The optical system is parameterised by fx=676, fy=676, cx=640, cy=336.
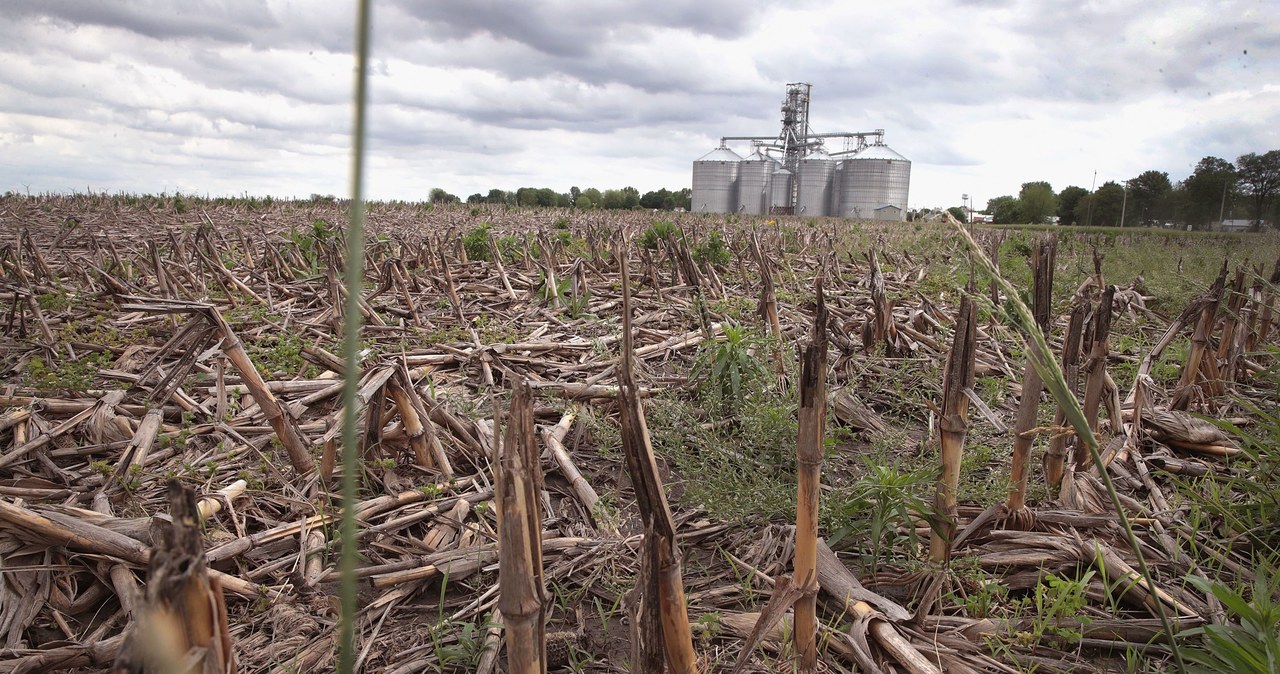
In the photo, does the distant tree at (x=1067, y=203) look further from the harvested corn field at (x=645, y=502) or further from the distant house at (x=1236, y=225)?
the harvested corn field at (x=645, y=502)

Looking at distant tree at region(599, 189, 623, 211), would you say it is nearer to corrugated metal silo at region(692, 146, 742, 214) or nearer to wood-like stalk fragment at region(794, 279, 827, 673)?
corrugated metal silo at region(692, 146, 742, 214)

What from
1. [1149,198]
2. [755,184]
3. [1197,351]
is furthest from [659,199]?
[1197,351]

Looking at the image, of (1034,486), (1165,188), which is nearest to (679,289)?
(1034,486)

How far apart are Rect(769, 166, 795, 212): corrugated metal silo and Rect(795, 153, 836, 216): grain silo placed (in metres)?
0.80

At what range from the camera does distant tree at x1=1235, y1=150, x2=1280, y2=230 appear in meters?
10.2

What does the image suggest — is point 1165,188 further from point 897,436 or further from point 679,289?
point 897,436

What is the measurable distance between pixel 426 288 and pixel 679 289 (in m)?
2.87

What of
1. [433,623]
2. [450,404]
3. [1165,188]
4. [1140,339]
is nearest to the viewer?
[433,623]

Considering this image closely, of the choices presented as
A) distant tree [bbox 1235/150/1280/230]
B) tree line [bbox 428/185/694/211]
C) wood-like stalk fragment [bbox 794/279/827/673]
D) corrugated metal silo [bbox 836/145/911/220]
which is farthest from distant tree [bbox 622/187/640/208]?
wood-like stalk fragment [bbox 794/279/827/673]

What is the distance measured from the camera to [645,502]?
4.77 ft

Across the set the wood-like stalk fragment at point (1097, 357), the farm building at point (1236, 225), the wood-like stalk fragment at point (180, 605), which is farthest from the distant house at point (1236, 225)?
the wood-like stalk fragment at point (180, 605)

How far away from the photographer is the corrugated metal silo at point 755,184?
148 ft

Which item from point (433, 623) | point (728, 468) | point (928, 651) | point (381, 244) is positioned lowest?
point (433, 623)

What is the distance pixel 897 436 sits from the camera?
347cm
